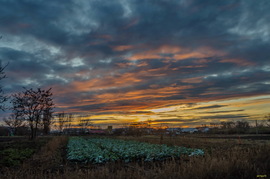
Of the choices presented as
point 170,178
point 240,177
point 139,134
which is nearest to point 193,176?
point 170,178

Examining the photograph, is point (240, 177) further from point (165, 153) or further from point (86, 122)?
point (86, 122)

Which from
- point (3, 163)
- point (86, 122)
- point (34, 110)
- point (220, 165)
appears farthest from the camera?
point (86, 122)

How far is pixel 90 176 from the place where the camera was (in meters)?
6.03

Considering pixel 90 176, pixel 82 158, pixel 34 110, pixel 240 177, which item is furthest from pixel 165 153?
pixel 34 110

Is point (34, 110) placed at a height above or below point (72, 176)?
above

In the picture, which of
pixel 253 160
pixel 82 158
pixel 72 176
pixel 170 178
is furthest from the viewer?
pixel 82 158

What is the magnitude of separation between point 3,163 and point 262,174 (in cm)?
1182

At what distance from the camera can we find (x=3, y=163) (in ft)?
34.2

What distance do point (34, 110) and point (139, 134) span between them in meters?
26.4

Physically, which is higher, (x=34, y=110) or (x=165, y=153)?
(x=34, y=110)

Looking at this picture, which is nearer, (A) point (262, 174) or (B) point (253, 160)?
(A) point (262, 174)

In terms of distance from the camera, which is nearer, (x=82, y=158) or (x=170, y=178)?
(x=170, y=178)

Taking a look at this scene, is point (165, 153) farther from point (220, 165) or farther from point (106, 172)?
point (106, 172)

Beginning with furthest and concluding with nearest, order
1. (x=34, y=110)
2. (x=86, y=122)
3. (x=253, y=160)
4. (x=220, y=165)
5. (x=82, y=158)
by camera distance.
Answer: (x=86, y=122) < (x=34, y=110) < (x=82, y=158) < (x=253, y=160) < (x=220, y=165)
